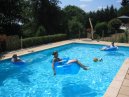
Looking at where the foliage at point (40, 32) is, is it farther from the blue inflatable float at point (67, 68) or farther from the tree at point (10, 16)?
the blue inflatable float at point (67, 68)

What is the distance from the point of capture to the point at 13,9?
22.1 m

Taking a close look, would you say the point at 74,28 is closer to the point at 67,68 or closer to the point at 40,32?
the point at 40,32

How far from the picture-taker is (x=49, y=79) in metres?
11.4

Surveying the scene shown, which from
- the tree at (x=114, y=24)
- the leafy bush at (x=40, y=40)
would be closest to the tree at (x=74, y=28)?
the leafy bush at (x=40, y=40)

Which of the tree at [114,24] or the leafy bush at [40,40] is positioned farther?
the tree at [114,24]

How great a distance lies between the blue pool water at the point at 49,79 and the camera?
369 inches

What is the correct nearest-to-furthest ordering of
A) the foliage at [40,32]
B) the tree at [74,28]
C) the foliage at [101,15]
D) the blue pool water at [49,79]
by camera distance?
1. the blue pool water at [49,79]
2. the foliage at [40,32]
3. the tree at [74,28]
4. the foliage at [101,15]

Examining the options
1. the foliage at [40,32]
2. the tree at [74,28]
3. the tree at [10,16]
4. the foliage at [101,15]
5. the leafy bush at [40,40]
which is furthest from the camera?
the foliage at [101,15]

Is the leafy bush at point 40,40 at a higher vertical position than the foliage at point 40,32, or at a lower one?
lower

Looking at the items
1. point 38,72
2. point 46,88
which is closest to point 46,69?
point 38,72

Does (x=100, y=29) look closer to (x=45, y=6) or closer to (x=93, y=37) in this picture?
(x=93, y=37)

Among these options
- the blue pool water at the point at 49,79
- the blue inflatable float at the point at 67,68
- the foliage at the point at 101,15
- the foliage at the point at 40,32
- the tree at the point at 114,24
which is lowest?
the blue pool water at the point at 49,79

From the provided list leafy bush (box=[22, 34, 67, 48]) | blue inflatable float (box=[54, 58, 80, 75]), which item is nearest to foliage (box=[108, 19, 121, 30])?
leafy bush (box=[22, 34, 67, 48])

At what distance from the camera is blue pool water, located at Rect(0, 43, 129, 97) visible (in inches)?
369
